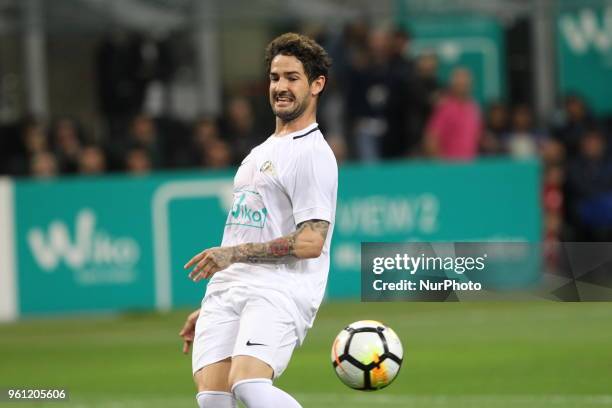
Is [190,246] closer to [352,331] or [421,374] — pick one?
[421,374]

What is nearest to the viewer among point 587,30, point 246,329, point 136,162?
point 246,329

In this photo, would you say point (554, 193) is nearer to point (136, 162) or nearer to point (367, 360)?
point (136, 162)

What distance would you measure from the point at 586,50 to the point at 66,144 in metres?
7.82

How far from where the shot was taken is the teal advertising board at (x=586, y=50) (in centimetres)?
2130

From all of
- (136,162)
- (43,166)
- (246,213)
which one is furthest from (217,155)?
(246,213)

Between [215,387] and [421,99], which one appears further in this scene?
[421,99]

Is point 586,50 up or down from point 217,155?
up

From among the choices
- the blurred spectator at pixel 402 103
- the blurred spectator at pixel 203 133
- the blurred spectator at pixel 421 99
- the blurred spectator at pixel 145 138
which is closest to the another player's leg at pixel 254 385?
the blurred spectator at pixel 203 133

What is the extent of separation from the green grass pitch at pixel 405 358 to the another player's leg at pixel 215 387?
3.73m

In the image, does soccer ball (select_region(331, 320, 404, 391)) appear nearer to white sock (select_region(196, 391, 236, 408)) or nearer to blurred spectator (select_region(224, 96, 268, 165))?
white sock (select_region(196, 391, 236, 408))

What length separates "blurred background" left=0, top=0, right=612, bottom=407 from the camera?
1530cm

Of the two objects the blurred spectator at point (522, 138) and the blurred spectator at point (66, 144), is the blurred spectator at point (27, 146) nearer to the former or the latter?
the blurred spectator at point (66, 144)

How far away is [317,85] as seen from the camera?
276 inches

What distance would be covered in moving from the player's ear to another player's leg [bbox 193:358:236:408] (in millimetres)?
1303
